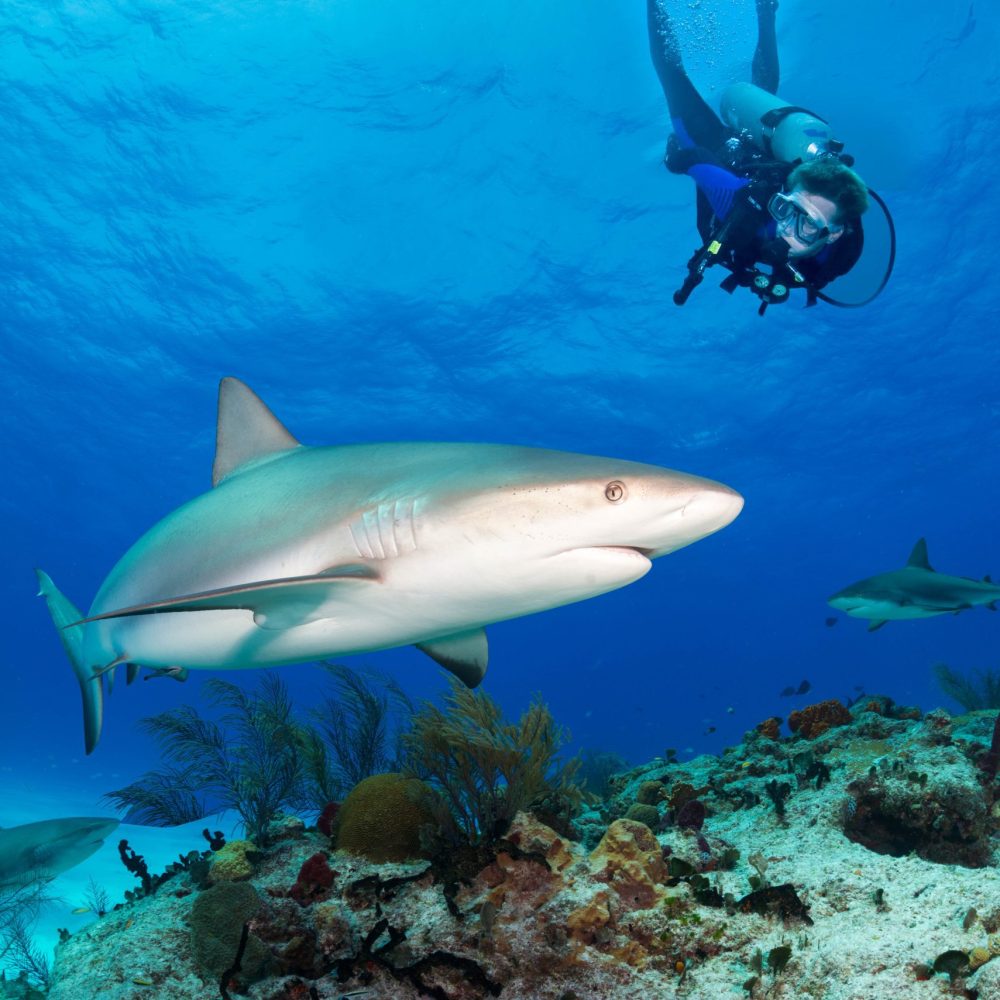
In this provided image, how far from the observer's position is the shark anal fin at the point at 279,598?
111 inches

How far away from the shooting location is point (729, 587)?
2827 inches

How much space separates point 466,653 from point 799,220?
6359 millimetres

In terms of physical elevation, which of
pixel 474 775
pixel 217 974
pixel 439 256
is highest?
pixel 439 256

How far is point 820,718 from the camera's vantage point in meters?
7.15

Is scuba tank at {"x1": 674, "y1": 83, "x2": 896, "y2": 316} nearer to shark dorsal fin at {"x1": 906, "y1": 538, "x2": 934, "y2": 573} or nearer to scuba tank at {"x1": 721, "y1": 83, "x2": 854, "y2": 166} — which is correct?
scuba tank at {"x1": 721, "y1": 83, "x2": 854, "y2": 166}

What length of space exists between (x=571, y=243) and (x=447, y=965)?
23.7m

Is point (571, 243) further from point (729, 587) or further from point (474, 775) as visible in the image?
point (729, 587)

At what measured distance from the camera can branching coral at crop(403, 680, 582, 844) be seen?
166 inches

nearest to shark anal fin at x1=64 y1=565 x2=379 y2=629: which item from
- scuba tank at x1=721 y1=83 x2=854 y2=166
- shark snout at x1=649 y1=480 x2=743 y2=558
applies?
shark snout at x1=649 y1=480 x2=743 y2=558

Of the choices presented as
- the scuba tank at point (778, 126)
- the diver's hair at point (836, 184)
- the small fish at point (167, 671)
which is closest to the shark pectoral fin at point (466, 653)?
the small fish at point (167, 671)

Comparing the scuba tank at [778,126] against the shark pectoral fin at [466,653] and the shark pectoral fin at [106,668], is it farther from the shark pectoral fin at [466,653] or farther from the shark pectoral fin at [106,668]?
the shark pectoral fin at [106,668]

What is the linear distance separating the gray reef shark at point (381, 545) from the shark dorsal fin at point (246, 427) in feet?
0.04

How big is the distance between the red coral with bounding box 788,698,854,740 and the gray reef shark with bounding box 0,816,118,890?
772 centimetres

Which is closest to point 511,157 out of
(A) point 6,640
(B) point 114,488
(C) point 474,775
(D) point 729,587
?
(C) point 474,775
